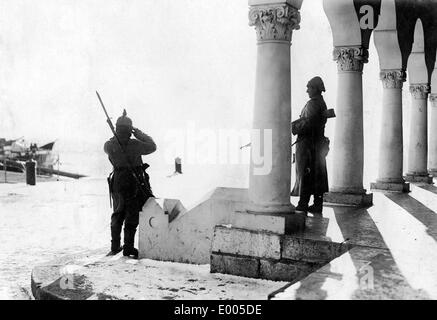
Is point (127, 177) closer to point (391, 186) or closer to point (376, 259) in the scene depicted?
point (376, 259)

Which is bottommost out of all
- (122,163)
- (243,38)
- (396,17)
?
(122,163)

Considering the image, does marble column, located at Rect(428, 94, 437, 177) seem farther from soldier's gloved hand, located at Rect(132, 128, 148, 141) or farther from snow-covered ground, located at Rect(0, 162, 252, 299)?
soldier's gloved hand, located at Rect(132, 128, 148, 141)

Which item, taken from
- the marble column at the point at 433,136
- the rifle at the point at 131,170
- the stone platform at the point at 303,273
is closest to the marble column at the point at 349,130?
the stone platform at the point at 303,273

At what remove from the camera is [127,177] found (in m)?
7.33

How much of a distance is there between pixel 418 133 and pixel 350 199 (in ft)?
19.3

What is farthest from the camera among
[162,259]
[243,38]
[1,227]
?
[243,38]

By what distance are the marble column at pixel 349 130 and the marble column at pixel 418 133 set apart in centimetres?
539

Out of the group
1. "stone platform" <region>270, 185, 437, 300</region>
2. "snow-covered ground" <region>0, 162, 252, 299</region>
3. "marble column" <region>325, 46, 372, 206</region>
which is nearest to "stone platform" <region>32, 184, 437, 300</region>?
"stone platform" <region>270, 185, 437, 300</region>

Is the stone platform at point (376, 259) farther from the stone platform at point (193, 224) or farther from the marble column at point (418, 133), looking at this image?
the marble column at point (418, 133)

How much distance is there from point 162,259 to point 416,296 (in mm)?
4292

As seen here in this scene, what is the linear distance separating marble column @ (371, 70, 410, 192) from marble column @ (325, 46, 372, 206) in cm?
254
